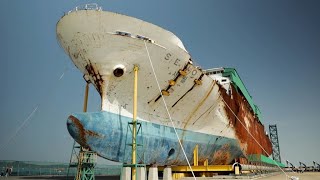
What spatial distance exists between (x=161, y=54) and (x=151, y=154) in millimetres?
5360

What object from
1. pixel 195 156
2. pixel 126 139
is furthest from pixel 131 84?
pixel 195 156

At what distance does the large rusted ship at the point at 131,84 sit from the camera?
1234 centimetres

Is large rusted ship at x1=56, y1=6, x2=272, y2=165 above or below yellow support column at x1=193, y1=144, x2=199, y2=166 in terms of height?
above

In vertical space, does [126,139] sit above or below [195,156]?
above

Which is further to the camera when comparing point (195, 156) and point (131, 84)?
point (195, 156)

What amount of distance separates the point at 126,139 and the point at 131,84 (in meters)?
2.85

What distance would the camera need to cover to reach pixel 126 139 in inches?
514

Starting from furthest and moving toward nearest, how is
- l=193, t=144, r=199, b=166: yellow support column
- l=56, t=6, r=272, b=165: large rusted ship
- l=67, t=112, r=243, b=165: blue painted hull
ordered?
l=193, t=144, r=199, b=166: yellow support column, l=56, t=6, r=272, b=165: large rusted ship, l=67, t=112, r=243, b=165: blue painted hull

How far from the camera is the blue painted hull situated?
12.1 meters

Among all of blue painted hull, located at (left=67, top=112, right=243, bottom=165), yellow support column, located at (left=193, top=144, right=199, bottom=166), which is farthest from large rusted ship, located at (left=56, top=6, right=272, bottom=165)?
yellow support column, located at (left=193, top=144, right=199, bottom=166)

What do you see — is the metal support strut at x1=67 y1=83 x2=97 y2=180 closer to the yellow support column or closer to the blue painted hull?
the blue painted hull

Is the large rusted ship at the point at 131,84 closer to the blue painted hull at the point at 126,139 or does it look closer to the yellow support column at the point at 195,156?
the blue painted hull at the point at 126,139

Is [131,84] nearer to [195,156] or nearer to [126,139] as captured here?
[126,139]

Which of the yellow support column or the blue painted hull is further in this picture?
the yellow support column
